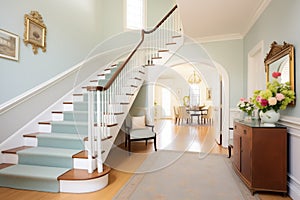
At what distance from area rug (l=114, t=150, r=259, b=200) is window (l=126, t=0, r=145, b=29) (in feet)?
13.8

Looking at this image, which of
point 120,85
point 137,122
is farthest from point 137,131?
point 120,85

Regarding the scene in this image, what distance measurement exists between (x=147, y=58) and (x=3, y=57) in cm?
301

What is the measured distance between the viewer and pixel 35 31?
3104 mm

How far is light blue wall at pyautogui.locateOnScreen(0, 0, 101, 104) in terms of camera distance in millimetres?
Answer: 2660

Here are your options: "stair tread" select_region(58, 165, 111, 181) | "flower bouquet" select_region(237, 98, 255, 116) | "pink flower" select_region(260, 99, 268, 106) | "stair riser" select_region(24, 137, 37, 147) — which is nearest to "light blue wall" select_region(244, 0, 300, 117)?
"pink flower" select_region(260, 99, 268, 106)

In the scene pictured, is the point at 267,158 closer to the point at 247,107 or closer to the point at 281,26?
A: the point at 247,107

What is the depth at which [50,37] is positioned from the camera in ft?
11.4

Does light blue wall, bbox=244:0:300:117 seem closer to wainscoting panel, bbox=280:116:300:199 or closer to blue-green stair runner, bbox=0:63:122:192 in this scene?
wainscoting panel, bbox=280:116:300:199

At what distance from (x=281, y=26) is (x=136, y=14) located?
14.7 feet

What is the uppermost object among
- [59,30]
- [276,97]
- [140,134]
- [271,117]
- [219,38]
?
[219,38]

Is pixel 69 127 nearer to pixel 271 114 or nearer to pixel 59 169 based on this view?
pixel 59 169

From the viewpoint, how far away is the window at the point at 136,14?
225 inches

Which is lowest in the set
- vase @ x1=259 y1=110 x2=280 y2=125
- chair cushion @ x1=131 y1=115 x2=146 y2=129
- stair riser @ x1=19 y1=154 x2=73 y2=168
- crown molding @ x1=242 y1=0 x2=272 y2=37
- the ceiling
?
stair riser @ x1=19 y1=154 x2=73 y2=168

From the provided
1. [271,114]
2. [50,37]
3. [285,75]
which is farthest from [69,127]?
[285,75]
